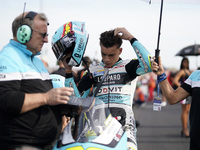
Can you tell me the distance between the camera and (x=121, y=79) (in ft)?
11.3

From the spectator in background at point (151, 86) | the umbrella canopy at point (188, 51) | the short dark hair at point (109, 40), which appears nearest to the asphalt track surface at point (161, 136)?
the umbrella canopy at point (188, 51)

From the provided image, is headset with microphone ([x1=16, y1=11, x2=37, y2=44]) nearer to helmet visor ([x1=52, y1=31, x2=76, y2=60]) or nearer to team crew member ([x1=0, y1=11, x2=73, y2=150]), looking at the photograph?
team crew member ([x1=0, y1=11, x2=73, y2=150])

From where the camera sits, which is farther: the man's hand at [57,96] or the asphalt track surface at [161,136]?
the asphalt track surface at [161,136]

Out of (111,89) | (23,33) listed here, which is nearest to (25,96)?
(23,33)

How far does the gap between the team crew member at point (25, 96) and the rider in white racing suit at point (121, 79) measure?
2.87 ft

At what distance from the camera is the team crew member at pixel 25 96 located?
2129 millimetres

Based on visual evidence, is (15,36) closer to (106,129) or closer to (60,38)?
(60,38)

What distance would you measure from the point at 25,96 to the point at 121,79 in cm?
154

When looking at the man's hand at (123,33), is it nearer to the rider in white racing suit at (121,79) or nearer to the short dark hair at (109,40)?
the rider in white racing suit at (121,79)

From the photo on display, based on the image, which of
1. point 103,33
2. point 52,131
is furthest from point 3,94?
point 103,33

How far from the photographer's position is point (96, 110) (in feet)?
7.81

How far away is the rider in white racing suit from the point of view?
314 cm

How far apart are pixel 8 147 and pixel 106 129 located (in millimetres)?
754

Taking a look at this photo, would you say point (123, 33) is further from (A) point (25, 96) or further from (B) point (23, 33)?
(A) point (25, 96)
